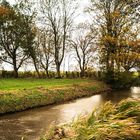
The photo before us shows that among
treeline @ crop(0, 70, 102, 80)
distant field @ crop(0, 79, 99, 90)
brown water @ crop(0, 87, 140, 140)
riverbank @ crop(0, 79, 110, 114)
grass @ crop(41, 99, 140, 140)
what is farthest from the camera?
treeline @ crop(0, 70, 102, 80)

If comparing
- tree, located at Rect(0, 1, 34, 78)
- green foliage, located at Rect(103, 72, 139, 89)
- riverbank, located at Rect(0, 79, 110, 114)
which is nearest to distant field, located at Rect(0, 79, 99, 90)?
riverbank, located at Rect(0, 79, 110, 114)

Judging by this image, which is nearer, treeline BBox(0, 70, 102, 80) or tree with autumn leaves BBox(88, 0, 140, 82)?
tree with autumn leaves BBox(88, 0, 140, 82)

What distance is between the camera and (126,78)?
167 ft

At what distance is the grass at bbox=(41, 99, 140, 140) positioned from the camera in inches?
360

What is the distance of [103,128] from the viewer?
9.18 m

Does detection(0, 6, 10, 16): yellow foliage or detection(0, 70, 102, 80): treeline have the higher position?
detection(0, 6, 10, 16): yellow foliage

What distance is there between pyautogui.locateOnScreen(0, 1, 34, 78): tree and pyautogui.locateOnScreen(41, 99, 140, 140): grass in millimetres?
46219

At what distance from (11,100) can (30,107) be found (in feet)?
7.58

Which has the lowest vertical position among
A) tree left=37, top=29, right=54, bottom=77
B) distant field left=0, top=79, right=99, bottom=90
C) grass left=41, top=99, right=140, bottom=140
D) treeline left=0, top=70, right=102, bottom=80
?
grass left=41, top=99, right=140, bottom=140

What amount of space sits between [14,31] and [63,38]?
7685mm

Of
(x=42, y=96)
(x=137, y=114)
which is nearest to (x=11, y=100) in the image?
(x=42, y=96)

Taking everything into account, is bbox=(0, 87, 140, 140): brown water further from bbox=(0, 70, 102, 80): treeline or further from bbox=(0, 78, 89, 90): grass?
bbox=(0, 70, 102, 80): treeline

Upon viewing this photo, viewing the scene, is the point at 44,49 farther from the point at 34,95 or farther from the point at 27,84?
the point at 34,95

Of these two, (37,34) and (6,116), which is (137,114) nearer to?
(6,116)
